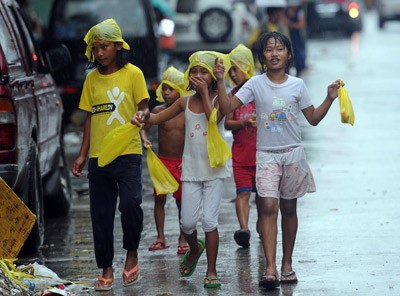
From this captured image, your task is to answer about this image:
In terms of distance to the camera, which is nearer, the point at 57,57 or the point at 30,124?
the point at 30,124

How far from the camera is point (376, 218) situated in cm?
1040

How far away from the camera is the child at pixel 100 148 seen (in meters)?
8.08

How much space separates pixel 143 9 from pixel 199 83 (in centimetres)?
1041

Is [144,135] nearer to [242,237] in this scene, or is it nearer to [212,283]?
[242,237]

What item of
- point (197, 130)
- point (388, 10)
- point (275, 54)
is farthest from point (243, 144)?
point (388, 10)

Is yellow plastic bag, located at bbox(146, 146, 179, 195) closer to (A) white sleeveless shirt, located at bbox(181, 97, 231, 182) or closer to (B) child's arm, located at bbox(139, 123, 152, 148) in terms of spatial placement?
(B) child's arm, located at bbox(139, 123, 152, 148)

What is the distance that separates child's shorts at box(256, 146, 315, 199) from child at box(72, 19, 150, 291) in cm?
82

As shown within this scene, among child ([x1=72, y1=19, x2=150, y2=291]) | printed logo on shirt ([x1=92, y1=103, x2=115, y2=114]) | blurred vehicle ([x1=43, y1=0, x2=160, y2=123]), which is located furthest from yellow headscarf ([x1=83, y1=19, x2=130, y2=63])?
blurred vehicle ([x1=43, y1=0, x2=160, y2=123])

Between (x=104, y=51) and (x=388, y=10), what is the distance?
1633 inches

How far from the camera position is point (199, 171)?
811 cm

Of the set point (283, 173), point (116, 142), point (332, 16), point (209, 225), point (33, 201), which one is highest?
point (116, 142)

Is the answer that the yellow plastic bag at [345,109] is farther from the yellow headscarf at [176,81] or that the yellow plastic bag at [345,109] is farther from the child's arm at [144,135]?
the yellow headscarf at [176,81]

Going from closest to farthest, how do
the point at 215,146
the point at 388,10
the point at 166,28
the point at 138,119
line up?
the point at 138,119 → the point at 215,146 → the point at 166,28 → the point at 388,10

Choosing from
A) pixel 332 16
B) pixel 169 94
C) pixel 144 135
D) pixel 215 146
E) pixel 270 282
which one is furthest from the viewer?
pixel 332 16
